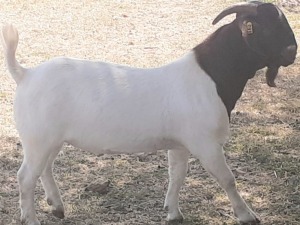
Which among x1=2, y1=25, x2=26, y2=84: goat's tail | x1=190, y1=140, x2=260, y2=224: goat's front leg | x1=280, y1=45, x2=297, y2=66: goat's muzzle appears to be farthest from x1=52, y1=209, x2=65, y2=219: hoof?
x1=280, y1=45, x2=297, y2=66: goat's muzzle

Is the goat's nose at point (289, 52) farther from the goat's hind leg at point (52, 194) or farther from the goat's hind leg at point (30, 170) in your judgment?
the goat's hind leg at point (52, 194)

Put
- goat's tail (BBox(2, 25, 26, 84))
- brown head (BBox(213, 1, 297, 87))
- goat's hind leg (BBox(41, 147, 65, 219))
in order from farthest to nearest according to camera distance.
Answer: goat's hind leg (BBox(41, 147, 65, 219)) → goat's tail (BBox(2, 25, 26, 84)) → brown head (BBox(213, 1, 297, 87))

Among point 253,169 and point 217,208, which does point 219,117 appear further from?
point 253,169

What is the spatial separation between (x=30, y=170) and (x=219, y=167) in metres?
1.24

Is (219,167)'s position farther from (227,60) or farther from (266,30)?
(266,30)

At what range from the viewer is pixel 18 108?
4.10 m

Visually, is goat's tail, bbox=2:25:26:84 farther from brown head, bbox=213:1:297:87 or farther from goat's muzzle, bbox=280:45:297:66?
goat's muzzle, bbox=280:45:297:66

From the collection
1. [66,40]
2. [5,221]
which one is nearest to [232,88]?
[5,221]

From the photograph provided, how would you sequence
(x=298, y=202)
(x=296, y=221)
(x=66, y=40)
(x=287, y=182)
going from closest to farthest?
(x=296, y=221) < (x=298, y=202) < (x=287, y=182) < (x=66, y=40)

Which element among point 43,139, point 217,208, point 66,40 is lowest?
point 66,40

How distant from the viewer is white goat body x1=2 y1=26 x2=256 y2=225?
402 cm

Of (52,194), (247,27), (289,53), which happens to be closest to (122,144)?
(52,194)

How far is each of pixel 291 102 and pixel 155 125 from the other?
3.25 meters

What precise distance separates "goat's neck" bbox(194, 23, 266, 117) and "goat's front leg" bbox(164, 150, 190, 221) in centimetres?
56
